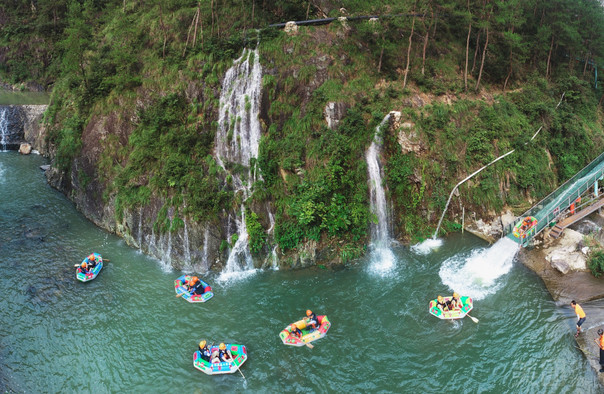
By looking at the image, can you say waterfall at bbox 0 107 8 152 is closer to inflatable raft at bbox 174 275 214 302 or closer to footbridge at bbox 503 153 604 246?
inflatable raft at bbox 174 275 214 302

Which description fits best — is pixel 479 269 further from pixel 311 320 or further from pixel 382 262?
pixel 311 320

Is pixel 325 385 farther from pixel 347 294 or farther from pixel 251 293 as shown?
pixel 251 293

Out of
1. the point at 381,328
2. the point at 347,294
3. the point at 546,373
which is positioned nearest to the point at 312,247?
the point at 347,294

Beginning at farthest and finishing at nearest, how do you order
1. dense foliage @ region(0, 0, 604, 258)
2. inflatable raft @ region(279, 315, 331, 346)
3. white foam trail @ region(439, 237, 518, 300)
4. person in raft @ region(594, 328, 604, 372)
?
dense foliage @ region(0, 0, 604, 258), white foam trail @ region(439, 237, 518, 300), inflatable raft @ region(279, 315, 331, 346), person in raft @ region(594, 328, 604, 372)

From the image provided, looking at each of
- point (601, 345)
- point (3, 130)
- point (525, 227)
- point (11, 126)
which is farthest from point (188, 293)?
point (3, 130)

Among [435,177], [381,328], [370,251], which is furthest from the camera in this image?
[435,177]

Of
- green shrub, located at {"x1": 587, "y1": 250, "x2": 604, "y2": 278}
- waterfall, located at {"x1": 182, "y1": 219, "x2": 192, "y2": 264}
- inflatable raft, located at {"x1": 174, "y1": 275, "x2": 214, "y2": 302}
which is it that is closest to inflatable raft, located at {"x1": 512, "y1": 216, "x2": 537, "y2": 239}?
green shrub, located at {"x1": 587, "y1": 250, "x2": 604, "y2": 278}
